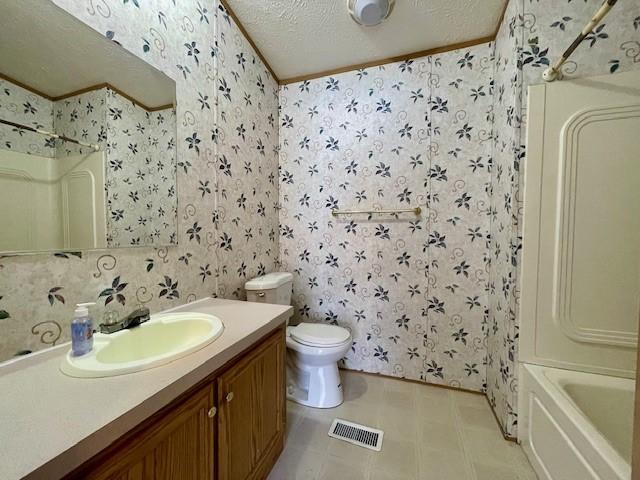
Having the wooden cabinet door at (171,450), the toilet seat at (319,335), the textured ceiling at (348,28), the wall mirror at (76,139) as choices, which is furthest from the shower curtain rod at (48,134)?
the toilet seat at (319,335)

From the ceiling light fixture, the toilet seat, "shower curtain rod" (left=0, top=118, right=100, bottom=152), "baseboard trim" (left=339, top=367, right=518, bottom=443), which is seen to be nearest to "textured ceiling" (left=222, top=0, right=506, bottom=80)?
the ceiling light fixture

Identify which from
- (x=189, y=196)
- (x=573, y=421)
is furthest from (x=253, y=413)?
(x=573, y=421)

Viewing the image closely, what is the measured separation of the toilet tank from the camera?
161cm

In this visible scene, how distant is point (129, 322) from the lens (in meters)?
0.94

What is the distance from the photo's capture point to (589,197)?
1173 mm

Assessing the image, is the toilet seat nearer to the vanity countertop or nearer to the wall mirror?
the vanity countertop

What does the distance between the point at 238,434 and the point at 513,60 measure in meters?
2.14

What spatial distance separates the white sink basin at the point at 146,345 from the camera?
67cm

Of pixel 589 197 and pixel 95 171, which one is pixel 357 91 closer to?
pixel 589 197

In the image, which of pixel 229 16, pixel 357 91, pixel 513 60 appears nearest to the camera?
pixel 513 60

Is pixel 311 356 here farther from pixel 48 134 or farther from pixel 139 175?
pixel 48 134

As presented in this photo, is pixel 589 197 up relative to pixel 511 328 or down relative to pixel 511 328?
up

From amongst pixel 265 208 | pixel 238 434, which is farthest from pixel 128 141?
pixel 238 434

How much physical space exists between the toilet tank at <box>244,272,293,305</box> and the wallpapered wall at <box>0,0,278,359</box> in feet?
0.36
